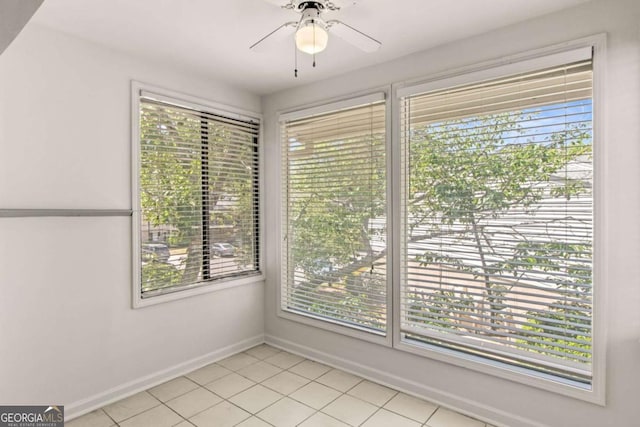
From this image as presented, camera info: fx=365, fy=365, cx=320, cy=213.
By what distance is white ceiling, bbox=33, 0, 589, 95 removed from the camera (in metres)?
2.00

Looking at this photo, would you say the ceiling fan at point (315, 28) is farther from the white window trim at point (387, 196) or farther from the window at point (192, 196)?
the window at point (192, 196)

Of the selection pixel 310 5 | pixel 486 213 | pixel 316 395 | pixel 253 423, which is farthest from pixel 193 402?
pixel 310 5

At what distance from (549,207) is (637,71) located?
0.79m

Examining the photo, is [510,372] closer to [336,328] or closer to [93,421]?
[336,328]

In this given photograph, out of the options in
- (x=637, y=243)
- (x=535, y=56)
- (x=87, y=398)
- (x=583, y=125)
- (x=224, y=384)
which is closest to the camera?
(x=637, y=243)

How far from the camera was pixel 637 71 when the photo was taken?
1.87 metres

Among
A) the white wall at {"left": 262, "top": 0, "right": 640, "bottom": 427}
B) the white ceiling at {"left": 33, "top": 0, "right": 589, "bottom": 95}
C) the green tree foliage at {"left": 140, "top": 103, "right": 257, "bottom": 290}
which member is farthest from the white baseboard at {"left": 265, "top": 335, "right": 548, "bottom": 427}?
the white ceiling at {"left": 33, "top": 0, "right": 589, "bottom": 95}

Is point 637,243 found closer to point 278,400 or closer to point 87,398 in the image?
point 278,400

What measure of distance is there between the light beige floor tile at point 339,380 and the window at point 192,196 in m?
1.21

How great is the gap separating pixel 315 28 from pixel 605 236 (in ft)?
6.08

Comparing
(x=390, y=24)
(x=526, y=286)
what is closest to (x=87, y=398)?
(x=526, y=286)

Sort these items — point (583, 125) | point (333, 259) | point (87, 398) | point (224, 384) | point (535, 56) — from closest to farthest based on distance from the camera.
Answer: point (583, 125), point (535, 56), point (87, 398), point (224, 384), point (333, 259)

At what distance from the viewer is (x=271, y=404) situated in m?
2.52

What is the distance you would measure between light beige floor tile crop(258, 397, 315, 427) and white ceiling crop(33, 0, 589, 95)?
2396 mm
